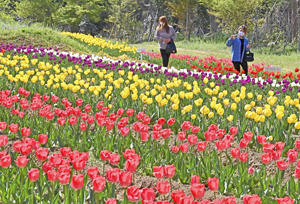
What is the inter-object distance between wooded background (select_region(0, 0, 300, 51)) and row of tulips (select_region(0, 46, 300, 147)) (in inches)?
792

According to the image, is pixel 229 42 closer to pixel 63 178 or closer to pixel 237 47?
pixel 237 47

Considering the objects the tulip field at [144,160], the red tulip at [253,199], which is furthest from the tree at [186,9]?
the red tulip at [253,199]

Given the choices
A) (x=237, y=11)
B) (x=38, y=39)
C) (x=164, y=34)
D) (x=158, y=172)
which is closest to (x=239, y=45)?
(x=164, y=34)

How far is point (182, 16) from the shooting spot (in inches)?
1420

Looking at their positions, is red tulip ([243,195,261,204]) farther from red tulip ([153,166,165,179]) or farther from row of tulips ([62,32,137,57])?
row of tulips ([62,32,137,57])

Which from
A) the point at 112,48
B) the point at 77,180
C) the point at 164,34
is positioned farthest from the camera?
the point at 112,48

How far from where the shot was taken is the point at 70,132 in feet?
15.0

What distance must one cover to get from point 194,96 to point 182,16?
30.6 meters

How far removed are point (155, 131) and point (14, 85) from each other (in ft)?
15.3

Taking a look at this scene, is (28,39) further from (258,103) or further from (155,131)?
(155,131)

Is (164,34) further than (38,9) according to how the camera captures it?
No

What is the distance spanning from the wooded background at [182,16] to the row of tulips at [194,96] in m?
20.1

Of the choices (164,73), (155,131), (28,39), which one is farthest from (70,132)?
(28,39)

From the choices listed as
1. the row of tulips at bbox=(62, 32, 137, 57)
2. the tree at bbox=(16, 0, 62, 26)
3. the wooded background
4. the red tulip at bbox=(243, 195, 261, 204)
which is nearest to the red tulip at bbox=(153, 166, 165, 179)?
the red tulip at bbox=(243, 195, 261, 204)
